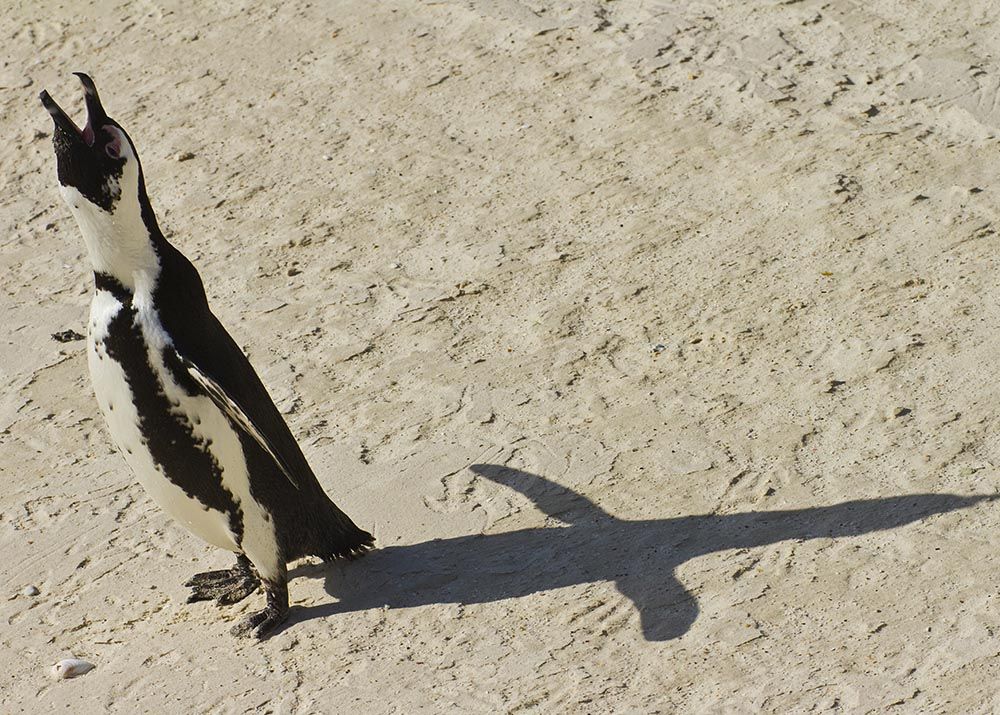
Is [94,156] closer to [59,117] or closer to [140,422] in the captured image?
[59,117]

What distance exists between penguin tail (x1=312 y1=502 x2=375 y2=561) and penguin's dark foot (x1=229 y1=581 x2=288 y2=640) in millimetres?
171

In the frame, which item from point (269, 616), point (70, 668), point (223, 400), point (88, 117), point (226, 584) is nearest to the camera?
point (88, 117)

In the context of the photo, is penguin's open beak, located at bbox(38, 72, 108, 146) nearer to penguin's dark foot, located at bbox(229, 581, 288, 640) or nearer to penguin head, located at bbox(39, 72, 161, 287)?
penguin head, located at bbox(39, 72, 161, 287)

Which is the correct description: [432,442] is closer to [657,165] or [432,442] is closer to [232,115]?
[657,165]

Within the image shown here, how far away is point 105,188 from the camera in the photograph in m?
3.83

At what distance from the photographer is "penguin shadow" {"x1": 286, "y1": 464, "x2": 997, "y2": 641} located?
4.20 meters

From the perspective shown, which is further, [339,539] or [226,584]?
[226,584]

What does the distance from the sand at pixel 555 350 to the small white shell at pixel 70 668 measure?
36mm

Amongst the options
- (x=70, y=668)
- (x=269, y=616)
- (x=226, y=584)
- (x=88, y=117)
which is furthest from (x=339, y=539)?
(x=88, y=117)

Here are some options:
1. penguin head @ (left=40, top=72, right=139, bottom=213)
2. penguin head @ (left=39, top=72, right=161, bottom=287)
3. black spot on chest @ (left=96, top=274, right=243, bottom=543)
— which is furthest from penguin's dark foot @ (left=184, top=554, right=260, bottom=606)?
penguin head @ (left=40, top=72, right=139, bottom=213)

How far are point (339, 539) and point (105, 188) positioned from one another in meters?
1.27

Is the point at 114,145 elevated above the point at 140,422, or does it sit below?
above

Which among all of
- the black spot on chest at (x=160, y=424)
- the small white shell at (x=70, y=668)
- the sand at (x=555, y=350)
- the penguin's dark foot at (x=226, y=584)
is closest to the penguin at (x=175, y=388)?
the black spot on chest at (x=160, y=424)

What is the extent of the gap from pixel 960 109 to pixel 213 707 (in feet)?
13.4
